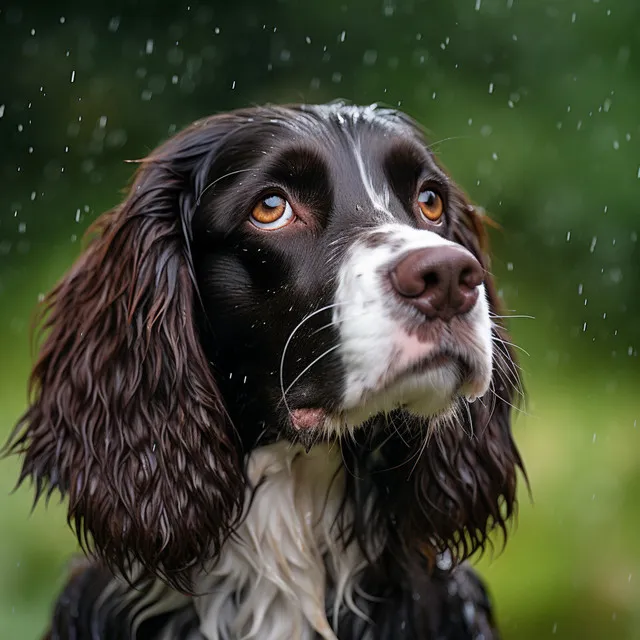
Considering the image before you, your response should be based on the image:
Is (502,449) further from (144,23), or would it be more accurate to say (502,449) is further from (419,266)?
(144,23)

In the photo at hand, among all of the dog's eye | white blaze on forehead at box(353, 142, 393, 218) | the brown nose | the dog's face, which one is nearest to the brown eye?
the dog's face

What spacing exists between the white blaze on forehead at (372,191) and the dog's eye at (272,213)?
0.62ft

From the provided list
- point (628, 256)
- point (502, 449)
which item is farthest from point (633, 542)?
point (502, 449)

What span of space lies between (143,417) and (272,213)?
58cm

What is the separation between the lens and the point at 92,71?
21.4 ft

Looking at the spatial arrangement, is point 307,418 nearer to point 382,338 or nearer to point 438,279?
point 382,338

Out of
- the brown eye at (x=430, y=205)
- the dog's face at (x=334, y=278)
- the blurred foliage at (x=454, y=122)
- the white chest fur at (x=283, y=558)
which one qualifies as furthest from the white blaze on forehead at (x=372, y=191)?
the blurred foliage at (x=454, y=122)

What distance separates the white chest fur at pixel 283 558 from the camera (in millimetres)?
2701

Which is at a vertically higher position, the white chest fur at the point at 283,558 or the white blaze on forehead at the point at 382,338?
the white blaze on forehead at the point at 382,338

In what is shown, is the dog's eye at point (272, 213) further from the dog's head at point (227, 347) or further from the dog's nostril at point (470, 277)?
the dog's nostril at point (470, 277)

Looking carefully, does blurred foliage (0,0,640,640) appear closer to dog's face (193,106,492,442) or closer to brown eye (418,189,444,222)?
brown eye (418,189,444,222)

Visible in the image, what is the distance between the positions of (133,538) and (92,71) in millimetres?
4456

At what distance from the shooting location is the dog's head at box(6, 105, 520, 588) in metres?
2.54

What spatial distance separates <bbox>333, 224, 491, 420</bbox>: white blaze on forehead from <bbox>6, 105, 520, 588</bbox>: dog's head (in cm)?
1
